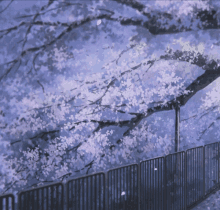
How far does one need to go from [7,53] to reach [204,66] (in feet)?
13.5

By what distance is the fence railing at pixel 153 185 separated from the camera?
3.49 meters

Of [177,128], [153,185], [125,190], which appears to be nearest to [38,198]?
[125,190]

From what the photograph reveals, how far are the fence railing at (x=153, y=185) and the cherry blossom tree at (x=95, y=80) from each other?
0.41 metres

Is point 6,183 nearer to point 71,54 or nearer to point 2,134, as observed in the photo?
point 2,134

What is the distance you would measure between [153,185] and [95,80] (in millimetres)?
1970

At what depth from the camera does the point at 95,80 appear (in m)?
4.10

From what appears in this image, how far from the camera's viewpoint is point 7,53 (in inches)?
130

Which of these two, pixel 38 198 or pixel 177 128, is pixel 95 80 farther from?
pixel 177 128

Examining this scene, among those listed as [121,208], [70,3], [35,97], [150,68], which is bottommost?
[121,208]

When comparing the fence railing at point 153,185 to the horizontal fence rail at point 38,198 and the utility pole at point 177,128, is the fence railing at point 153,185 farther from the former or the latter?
the utility pole at point 177,128

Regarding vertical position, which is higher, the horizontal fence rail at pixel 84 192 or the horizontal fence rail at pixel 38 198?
the horizontal fence rail at pixel 38 198

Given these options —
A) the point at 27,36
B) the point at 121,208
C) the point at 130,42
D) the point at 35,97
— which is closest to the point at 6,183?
the point at 35,97

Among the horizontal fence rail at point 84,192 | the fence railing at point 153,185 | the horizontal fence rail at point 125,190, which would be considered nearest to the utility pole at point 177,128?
the fence railing at point 153,185

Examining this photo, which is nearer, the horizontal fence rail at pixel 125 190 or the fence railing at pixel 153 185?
the fence railing at pixel 153 185
